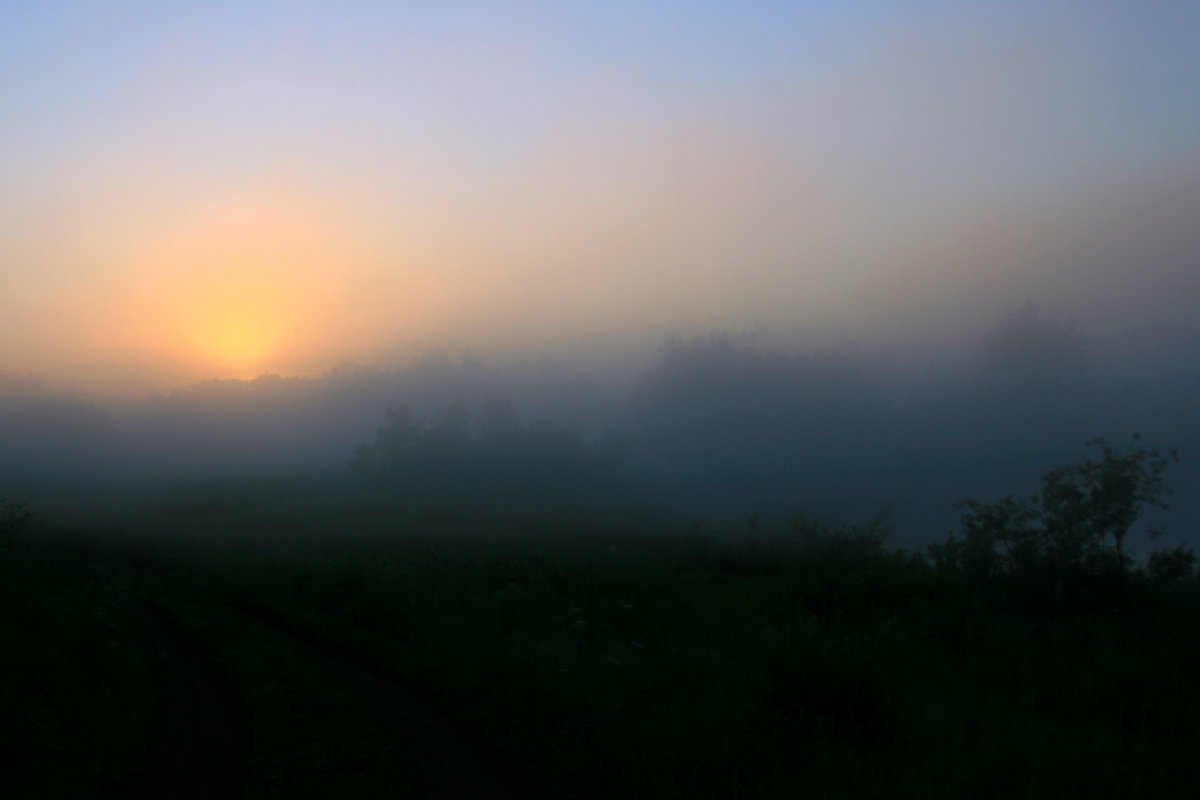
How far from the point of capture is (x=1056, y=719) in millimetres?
10766

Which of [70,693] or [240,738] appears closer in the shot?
[240,738]

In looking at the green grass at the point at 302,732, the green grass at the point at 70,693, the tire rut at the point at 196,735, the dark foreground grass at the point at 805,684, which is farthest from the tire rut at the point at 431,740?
the green grass at the point at 70,693

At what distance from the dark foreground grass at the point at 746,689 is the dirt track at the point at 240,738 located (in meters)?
0.36

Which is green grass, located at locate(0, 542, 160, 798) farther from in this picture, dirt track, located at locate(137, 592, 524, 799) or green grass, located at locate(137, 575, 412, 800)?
green grass, located at locate(137, 575, 412, 800)

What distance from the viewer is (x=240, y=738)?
11312mm

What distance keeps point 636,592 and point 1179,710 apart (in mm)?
17214

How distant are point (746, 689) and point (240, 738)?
8.04 metres

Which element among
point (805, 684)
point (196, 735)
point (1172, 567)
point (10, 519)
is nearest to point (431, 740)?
point (196, 735)

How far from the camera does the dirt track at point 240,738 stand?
31.2ft

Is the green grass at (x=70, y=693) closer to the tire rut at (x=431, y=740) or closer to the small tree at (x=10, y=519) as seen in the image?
the tire rut at (x=431, y=740)

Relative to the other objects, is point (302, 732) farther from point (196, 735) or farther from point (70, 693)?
point (70, 693)

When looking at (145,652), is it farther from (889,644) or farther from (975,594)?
(975,594)

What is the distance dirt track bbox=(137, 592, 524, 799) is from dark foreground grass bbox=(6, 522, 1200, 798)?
0.36 m

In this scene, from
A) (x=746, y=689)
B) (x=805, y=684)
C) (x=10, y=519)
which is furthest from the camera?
(x=10, y=519)
